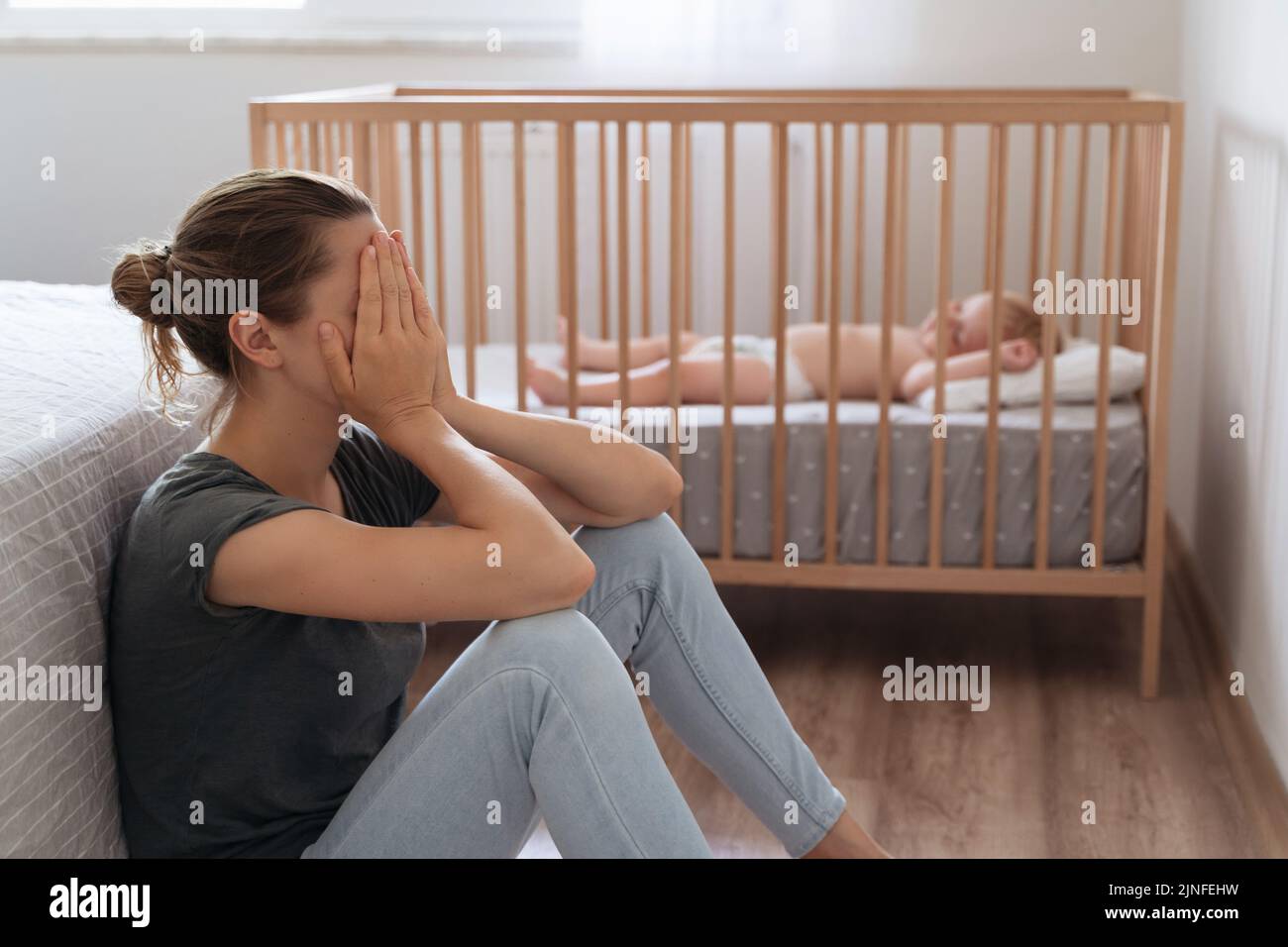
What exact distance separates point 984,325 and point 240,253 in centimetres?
174

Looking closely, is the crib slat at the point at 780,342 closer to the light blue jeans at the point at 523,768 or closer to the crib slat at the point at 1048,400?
the crib slat at the point at 1048,400

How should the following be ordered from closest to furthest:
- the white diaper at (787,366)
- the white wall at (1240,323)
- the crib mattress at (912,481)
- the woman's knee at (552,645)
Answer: the woman's knee at (552,645), the white wall at (1240,323), the crib mattress at (912,481), the white diaper at (787,366)

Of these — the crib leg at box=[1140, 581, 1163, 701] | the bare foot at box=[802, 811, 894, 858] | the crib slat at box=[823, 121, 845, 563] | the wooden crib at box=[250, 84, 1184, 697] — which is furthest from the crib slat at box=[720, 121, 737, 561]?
the bare foot at box=[802, 811, 894, 858]

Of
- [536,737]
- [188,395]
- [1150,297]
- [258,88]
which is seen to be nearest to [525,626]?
[536,737]

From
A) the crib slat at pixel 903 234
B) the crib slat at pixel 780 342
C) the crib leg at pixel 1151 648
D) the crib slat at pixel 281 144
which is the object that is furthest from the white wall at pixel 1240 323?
the crib slat at pixel 281 144

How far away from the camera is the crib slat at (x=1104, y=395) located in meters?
2.20

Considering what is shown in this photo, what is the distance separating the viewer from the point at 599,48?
3209 millimetres

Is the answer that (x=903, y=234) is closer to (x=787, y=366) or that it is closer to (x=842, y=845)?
(x=787, y=366)

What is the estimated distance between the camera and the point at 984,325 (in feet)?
8.45

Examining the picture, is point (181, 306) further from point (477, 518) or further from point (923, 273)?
point (923, 273)

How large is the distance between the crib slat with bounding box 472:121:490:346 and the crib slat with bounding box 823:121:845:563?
0.55m

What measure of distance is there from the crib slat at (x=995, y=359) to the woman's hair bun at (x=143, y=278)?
4.47ft

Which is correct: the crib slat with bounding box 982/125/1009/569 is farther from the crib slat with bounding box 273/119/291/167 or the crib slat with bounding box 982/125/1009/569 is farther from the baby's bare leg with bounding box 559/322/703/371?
the crib slat with bounding box 273/119/291/167

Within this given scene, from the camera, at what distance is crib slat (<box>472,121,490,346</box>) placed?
228 cm
